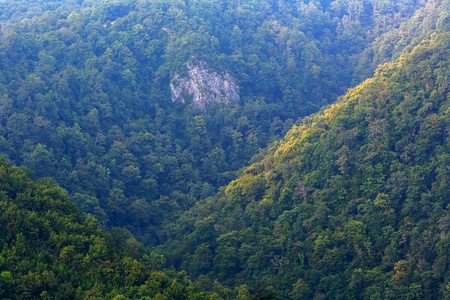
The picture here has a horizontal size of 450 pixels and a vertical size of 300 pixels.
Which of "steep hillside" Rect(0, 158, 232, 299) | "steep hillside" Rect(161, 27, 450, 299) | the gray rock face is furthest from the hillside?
"steep hillside" Rect(0, 158, 232, 299)

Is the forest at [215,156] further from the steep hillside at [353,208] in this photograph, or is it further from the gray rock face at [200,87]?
the gray rock face at [200,87]

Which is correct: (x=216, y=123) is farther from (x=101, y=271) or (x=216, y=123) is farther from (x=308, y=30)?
(x=101, y=271)

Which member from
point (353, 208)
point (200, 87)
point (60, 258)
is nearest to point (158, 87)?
point (200, 87)

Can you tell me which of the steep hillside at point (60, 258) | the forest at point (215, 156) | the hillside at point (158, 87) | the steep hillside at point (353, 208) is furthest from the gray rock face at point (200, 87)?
the steep hillside at point (60, 258)

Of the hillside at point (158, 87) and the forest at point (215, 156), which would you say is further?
the hillside at point (158, 87)

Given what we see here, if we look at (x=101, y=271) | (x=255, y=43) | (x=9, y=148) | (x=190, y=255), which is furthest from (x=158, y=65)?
(x=101, y=271)

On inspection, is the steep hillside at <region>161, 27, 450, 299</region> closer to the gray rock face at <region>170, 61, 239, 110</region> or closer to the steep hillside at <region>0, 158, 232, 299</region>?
the steep hillside at <region>0, 158, 232, 299</region>

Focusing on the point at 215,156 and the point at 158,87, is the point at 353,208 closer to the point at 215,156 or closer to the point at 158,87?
the point at 215,156

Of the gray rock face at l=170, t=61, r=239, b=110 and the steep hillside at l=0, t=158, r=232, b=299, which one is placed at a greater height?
the gray rock face at l=170, t=61, r=239, b=110
